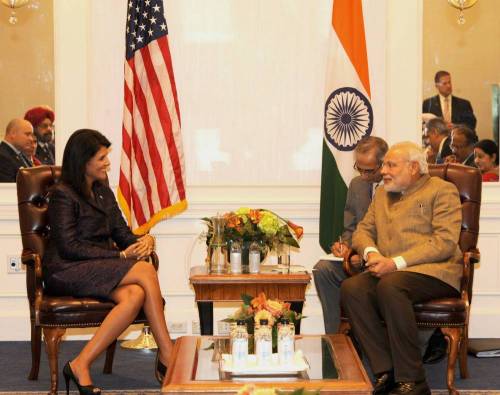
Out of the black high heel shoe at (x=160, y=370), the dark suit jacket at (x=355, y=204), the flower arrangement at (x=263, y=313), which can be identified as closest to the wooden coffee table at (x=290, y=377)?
the flower arrangement at (x=263, y=313)

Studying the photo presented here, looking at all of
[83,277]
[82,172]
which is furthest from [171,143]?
[83,277]

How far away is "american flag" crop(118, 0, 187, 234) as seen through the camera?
19.7 ft

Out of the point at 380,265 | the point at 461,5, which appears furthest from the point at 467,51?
the point at 380,265

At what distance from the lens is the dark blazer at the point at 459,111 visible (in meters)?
6.39

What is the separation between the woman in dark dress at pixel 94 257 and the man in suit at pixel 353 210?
45.5 inches

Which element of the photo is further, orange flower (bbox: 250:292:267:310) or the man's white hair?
the man's white hair

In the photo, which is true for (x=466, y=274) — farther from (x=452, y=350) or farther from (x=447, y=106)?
(x=447, y=106)

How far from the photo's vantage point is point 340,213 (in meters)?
6.00

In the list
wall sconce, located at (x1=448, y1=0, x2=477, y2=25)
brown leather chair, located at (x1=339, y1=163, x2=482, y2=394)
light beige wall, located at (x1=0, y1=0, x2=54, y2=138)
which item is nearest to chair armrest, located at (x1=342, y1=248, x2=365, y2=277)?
brown leather chair, located at (x1=339, y1=163, x2=482, y2=394)

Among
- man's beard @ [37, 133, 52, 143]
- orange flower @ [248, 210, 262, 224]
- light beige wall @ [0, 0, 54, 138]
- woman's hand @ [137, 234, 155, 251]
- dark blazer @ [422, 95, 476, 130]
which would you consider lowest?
woman's hand @ [137, 234, 155, 251]

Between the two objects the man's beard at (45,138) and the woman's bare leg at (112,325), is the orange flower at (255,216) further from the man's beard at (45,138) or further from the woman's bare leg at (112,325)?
the man's beard at (45,138)

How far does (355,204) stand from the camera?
5602 millimetres

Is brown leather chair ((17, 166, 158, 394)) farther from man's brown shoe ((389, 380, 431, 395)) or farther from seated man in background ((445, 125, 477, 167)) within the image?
seated man in background ((445, 125, 477, 167))

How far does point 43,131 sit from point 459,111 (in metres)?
2.97
